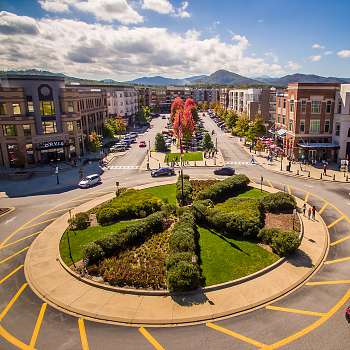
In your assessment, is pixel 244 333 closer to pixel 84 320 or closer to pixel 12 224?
pixel 84 320

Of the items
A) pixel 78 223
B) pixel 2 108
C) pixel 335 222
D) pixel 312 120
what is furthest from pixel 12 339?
pixel 312 120

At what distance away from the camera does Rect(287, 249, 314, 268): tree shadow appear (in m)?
23.8

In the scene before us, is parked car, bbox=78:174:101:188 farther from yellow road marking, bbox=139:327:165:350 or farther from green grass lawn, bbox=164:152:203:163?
yellow road marking, bbox=139:327:165:350

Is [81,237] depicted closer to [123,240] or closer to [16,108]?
[123,240]

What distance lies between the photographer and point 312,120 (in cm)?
5800

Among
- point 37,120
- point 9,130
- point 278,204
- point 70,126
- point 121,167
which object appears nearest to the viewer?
point 278,204

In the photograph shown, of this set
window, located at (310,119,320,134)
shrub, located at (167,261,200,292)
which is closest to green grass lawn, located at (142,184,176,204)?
shrub, located at (167,261,200,292)

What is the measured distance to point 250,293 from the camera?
801 inches

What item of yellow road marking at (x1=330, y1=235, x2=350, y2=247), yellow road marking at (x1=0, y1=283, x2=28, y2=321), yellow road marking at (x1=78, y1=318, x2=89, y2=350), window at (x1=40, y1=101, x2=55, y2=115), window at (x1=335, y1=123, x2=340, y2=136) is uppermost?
window at (x1=40, y1=101, x2=55, y2=115)

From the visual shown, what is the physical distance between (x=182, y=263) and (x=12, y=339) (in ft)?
35.3

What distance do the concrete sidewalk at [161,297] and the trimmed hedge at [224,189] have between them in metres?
12.7

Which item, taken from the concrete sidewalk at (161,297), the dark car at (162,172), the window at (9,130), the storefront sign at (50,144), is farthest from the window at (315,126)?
the window at (9,130)

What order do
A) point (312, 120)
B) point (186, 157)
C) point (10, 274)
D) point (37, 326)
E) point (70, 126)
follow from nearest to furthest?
point (37, 326)
point (10, 274)
point (312, 120)
point (70, 126)
point (186, 157)

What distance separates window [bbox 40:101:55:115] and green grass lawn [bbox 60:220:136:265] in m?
37.5
